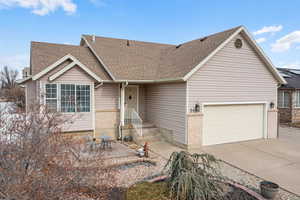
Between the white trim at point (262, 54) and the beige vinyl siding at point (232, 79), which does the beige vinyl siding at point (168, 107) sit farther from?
the white trim at point (262, 54)

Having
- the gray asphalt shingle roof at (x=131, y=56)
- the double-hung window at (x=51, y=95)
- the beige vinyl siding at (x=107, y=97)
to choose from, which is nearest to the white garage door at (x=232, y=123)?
the gray asphalt shingle roof at (x=131, y=56)

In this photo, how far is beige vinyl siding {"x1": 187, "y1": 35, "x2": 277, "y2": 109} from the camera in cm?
910

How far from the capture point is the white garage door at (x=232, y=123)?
9.58 metres

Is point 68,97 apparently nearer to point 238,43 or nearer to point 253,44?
point 238,43

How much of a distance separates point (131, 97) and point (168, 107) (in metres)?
2.87

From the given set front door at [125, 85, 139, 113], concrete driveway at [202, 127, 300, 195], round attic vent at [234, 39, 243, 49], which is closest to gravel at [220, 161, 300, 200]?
concrete driveway at [202, 127, 300, 195]

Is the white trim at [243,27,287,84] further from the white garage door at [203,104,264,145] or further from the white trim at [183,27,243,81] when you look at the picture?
the white garage door at [203,104,264,145]

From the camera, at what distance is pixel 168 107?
1001cm

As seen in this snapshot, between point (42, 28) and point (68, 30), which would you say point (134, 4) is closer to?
point (68, 30)

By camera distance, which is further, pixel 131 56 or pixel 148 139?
pixel 131 56

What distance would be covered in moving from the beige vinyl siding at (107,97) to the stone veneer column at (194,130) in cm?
442

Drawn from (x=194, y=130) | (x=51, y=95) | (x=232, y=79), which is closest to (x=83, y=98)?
(x=51, y=95)

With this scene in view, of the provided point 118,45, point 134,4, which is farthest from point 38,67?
point 134,4

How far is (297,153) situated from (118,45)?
1184cm
